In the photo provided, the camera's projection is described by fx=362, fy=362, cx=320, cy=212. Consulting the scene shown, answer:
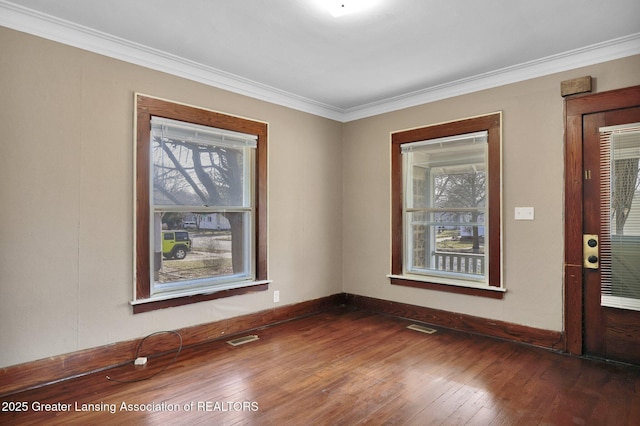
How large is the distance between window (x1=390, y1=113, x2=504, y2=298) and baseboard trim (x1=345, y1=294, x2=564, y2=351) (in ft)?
0.95

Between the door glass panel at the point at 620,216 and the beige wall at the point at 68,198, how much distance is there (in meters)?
3.64

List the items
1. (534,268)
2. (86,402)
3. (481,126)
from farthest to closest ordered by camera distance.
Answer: (481,126)
(534,268)
(86,402)

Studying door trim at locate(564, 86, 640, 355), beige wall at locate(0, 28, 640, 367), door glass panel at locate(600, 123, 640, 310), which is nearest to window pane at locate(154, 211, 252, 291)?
beige wall at locate(0, 28, 640, 367)

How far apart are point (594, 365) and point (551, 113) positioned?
224 centimetres

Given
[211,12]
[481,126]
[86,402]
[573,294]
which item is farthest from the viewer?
[481,126]

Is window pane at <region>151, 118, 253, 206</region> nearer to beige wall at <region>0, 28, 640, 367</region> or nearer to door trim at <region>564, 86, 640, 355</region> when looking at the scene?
beige wall at <region>0, 28, 640, 367</region>

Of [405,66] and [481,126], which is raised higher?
[405,66]

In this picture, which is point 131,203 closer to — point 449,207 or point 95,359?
point 95,359

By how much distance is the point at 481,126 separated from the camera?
3.84 metres

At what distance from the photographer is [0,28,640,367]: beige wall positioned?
2.64m

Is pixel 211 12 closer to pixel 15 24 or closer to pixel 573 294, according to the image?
pixel 15 24

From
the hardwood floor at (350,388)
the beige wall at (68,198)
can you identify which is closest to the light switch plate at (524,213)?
the hardwood floor at (350,388)

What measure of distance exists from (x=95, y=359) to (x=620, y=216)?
4483 millimetres

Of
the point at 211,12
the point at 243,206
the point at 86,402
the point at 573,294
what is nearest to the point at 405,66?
the point at 211,12
